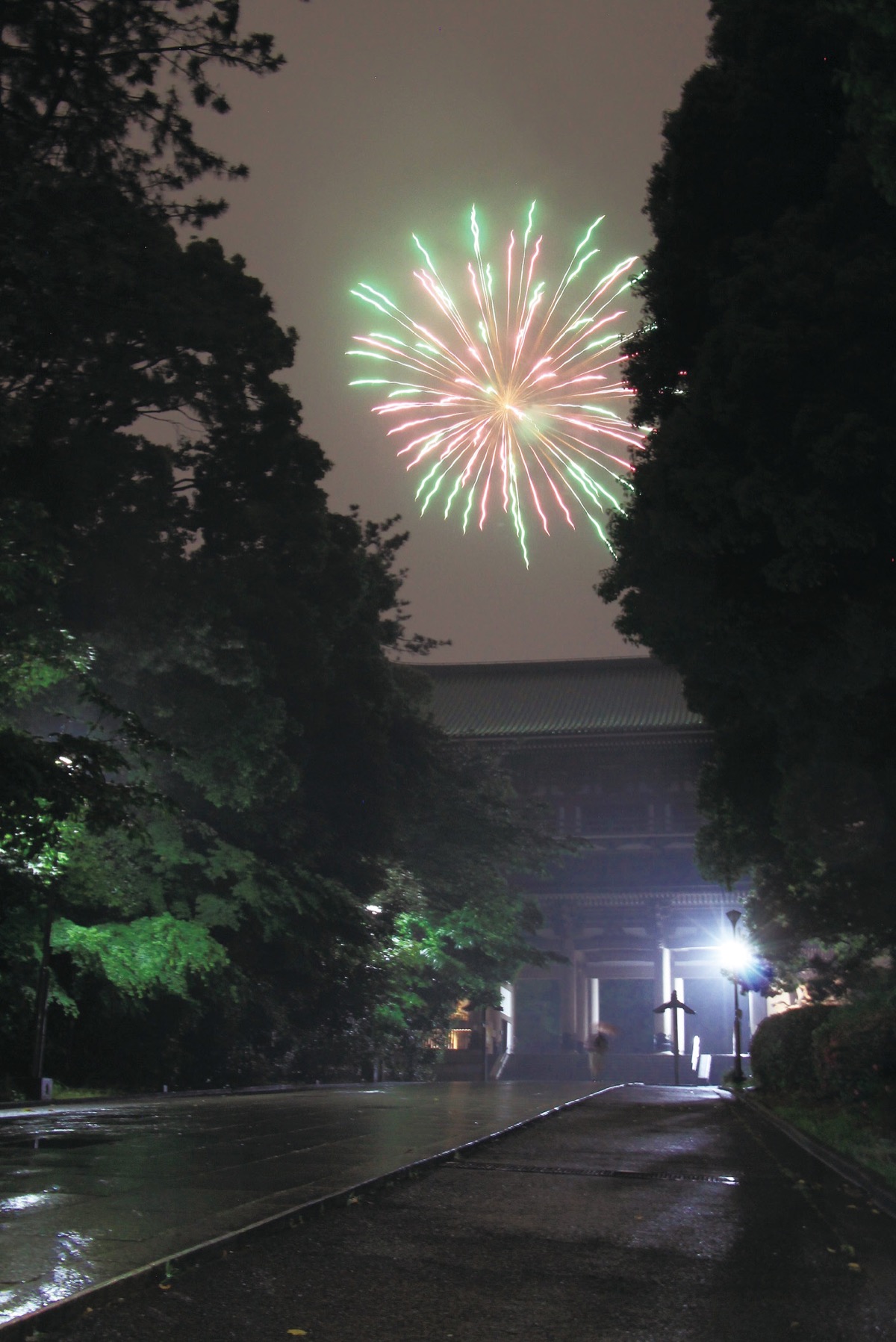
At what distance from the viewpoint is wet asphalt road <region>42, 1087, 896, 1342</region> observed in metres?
4.31

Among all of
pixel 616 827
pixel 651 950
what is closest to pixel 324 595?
pixel 616 827

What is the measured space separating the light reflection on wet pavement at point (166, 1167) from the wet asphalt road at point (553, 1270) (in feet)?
1.01

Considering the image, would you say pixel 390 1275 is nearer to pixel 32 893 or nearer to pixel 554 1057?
pixel 32 893

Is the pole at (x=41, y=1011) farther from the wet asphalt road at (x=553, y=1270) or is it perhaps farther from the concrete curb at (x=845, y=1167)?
the concrete curb at (x=845, y=1167)

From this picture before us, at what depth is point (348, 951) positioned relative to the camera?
74.1 feet

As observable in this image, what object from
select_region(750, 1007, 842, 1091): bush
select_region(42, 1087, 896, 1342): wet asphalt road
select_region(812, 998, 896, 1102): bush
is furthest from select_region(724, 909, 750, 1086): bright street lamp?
select_region(42, 1087, 896, 1342): wet asphalt road

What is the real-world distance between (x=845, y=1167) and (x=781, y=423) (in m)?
6.12

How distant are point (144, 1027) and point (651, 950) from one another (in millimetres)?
23704

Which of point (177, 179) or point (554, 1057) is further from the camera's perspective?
point (554, 1057)

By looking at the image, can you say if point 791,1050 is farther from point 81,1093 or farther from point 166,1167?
point 166,1167

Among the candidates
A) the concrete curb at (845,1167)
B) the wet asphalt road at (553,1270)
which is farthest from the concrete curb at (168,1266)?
the concrete curb at (845,1167)

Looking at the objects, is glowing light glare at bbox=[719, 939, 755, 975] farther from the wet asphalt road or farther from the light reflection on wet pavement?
the wet asphalt road

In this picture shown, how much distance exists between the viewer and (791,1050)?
18438 mm

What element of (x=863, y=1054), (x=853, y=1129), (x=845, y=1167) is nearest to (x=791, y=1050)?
(x=863, y=1054)
